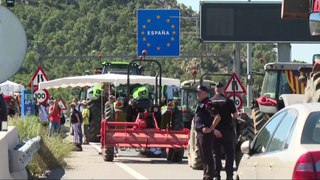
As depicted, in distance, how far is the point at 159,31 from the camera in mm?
37188

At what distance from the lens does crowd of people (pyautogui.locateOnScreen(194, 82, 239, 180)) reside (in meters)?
13.9

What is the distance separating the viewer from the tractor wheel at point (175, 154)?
20.5 m

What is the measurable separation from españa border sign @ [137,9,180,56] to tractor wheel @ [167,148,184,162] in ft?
53.3

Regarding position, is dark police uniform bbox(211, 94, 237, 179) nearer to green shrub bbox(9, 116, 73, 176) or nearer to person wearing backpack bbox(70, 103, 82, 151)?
green shrub bbox(9, 116, 73, 176)

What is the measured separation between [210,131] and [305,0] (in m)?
2.81

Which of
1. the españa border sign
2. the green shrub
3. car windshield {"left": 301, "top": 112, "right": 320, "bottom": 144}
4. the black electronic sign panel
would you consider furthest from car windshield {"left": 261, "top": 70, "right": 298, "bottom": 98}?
the españa border sign

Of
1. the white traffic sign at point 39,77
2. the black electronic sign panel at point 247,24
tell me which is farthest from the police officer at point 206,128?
the white traffic sign at point 39,77

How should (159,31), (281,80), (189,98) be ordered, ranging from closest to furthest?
(281,80) → (189,98) → (159,31)

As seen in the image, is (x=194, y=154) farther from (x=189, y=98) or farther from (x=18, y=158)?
(x=189, y=98)

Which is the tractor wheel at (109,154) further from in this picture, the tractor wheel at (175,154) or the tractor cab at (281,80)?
the tractor cab at (281,80)

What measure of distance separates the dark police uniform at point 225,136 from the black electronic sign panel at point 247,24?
15.4 m

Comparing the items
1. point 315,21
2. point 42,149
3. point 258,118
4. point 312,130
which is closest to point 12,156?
point 42,149

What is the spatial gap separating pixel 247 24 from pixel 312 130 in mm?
22809

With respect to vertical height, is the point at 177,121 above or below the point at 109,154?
above
